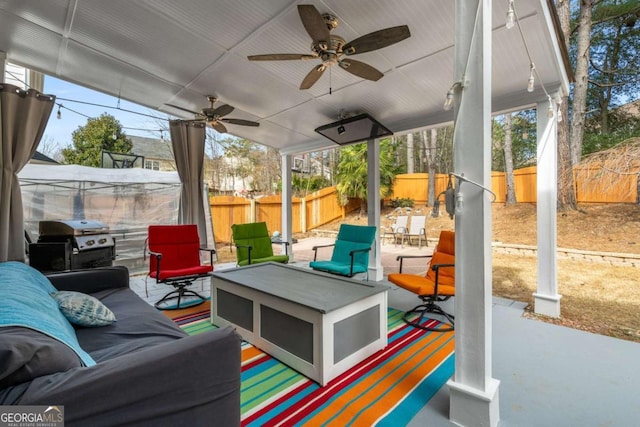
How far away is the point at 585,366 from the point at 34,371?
308cm

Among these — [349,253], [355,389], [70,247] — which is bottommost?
[355,389]

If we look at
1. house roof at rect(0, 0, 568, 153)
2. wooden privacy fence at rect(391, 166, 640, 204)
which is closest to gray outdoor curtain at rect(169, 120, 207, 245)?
house roof at rect(0, 0, 568, 153)

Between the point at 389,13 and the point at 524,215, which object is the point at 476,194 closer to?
the point at 389,13

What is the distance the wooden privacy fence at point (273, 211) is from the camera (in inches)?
308

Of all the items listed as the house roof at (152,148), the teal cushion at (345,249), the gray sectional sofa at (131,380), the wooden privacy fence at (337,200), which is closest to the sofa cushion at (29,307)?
the gray sectional sofa at (131,380)

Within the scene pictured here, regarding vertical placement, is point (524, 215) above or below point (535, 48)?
below

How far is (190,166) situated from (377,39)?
3.75 meters

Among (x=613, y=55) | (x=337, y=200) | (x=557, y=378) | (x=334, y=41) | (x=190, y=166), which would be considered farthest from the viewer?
(x=337, y=200)

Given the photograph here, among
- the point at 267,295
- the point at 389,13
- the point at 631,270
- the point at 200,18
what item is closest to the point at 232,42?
the point at 200,18

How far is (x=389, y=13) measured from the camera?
2.29 m

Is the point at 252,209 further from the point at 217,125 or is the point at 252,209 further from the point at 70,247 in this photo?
the point at 70,247

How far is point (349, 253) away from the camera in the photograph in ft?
11.9

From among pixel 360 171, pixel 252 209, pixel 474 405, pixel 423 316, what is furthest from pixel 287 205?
pixel 474 405

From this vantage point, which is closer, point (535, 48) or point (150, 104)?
point (535, 48)
